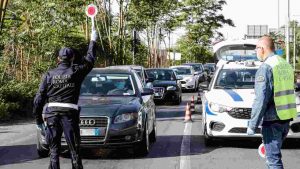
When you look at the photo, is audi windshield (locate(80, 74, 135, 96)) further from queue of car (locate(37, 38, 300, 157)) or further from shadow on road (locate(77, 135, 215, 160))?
shadow on road (locate(77, 135, 215, 160))

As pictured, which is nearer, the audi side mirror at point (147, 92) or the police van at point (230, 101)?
→ the police van at point (230, 101)

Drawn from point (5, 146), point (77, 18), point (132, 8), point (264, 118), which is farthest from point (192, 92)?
point (264, 118)

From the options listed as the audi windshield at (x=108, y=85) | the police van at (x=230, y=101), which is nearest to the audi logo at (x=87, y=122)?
the audi windshield at (x=108, y=85)

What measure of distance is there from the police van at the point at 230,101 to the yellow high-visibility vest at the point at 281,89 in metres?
4.06

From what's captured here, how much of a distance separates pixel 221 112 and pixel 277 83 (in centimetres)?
464

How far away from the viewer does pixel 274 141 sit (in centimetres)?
584

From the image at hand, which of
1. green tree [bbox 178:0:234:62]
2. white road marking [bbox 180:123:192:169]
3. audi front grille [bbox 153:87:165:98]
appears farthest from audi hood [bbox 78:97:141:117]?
green tree [bbox 178:0:234:62]

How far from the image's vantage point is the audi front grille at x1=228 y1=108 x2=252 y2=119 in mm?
10203

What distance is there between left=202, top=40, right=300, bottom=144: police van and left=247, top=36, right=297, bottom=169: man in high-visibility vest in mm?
4099

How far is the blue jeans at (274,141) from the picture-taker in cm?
580

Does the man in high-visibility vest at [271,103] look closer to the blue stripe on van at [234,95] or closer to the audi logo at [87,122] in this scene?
the audi logo at [87,122]

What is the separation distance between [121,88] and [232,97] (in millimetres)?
2068

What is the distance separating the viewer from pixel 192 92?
3322cm

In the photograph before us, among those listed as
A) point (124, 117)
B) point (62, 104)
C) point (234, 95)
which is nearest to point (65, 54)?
point (62, 104)
